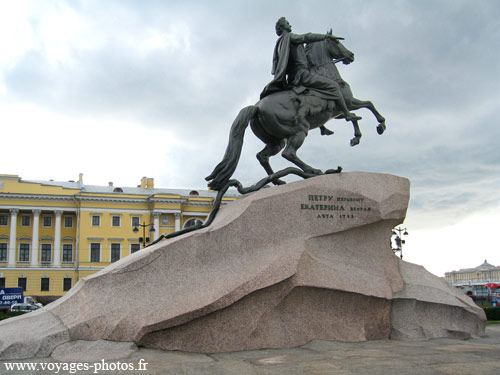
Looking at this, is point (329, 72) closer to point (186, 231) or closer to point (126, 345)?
point (186, 231)

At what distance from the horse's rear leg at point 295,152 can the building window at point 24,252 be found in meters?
51.4

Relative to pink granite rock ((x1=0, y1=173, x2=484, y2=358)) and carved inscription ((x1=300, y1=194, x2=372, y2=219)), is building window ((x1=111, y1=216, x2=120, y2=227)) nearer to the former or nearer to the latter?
pink granite rock ((x1=0, y1=173, x2=484, y2=358))

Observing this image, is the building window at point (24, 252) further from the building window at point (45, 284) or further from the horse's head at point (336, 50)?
the horse's head at point (336, 50)

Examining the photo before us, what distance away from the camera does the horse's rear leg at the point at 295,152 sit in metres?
8.66

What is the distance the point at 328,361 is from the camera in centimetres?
534

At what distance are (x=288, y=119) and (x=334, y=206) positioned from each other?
188 cm

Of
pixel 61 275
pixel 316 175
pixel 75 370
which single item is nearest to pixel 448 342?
pixel 316 175

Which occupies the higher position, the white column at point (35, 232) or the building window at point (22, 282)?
the white column at point (35, 232)

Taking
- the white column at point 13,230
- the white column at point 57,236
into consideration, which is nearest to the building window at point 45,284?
the white column at point 57,236

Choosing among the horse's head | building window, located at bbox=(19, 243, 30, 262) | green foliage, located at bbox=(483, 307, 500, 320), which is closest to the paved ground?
the horse's head

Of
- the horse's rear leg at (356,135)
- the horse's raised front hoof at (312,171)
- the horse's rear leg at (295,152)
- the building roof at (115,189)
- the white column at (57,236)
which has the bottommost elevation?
the horse's raised front hoof at (312,171)

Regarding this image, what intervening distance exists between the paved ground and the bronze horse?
10.5 ft

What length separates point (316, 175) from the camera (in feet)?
28.1

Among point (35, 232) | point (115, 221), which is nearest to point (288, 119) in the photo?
point (115, 221)
